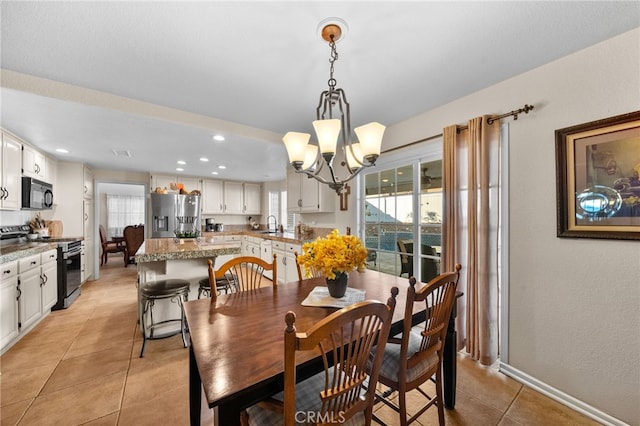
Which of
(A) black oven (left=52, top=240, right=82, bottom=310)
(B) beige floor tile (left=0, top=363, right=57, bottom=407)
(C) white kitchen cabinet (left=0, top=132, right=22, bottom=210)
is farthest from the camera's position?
(A) black oven (left=52, top=240, right=82, bottom=310)

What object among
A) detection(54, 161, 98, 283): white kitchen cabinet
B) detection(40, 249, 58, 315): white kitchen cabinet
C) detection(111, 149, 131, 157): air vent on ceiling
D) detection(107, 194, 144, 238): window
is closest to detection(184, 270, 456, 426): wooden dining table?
detection(40, 249, 58, 315): white kitchen cabinet

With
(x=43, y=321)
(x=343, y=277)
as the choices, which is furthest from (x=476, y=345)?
(x=43, y=321)

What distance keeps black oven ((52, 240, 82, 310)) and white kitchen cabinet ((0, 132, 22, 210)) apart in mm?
698

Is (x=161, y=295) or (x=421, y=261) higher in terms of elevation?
(x=421, y=261)

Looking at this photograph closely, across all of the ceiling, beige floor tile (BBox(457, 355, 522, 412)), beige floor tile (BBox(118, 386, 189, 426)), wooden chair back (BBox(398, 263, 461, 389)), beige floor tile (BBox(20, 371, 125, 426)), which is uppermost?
the ceiling

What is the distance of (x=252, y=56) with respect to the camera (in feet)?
5.60

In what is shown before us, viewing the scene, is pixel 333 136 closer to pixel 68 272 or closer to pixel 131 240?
pixel 68 272

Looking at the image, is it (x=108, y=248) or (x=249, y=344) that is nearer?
(x=249, y=344)

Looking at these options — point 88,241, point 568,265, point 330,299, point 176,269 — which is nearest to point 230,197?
point 88,241

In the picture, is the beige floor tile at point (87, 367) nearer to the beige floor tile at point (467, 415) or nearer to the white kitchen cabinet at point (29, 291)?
the white kitchen cabinet at point (29, 291)

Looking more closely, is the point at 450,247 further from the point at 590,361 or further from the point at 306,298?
the point at 306,298

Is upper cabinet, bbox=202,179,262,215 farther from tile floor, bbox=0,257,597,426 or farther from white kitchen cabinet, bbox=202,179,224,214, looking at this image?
tile floor, bbox=0,257,597,426

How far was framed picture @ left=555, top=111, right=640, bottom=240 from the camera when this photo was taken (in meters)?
1.49

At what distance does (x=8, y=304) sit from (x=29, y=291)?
371 mm
